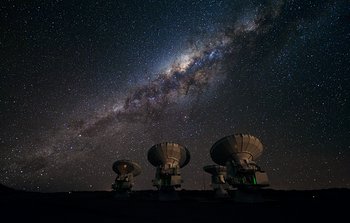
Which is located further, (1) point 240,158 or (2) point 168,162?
(2) point 168,162

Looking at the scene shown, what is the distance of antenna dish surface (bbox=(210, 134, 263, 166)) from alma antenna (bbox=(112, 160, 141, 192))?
50.4 feet

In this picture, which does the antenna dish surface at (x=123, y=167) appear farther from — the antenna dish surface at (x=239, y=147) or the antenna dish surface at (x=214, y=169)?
the antenna dish surface at (x=239, y=147)

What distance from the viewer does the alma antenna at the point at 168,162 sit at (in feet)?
95.9

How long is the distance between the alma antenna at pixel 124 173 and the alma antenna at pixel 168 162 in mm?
6568

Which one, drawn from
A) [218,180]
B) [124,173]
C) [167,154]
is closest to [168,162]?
[167,154]

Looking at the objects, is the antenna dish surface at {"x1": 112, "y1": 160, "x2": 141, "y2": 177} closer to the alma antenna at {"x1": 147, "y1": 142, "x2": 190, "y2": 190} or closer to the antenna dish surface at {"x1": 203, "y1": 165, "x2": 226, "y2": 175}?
the alma antenna at {"x1": 147, "y1": 142, "x2": 190, "y2": 190}

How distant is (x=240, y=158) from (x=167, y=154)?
9.06 metres

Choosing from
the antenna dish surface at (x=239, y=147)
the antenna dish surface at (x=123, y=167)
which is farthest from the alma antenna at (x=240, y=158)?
the antenna dish surface at (x=123, y=167)

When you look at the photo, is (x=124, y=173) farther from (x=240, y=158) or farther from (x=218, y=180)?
(x=240, y=158)

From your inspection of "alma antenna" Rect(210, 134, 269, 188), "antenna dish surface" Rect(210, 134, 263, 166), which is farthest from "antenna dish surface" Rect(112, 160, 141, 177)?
"antenna dish surface" Rect(210, 134, 263, 166)

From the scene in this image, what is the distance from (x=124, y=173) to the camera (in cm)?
3850

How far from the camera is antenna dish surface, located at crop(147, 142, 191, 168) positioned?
3153cm

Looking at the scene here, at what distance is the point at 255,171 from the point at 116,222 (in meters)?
15.0

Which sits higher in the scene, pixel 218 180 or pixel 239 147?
pixel 218 180
